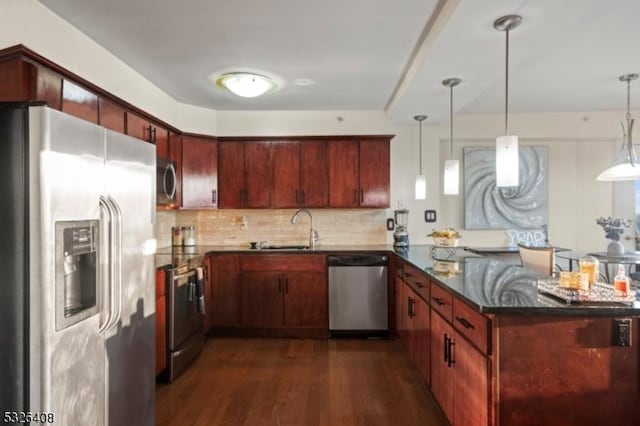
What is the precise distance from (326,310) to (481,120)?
298 centimetres

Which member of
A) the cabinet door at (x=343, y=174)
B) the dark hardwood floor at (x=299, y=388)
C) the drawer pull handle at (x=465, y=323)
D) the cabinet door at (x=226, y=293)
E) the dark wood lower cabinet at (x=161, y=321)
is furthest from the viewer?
the cabinet door at (x=343, y=174)

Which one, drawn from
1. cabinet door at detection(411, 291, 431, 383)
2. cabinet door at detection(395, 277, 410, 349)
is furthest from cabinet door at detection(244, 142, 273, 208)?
cabinet door at detection(411, 291, 431, 383)

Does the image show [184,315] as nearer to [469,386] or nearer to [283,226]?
[283,226]

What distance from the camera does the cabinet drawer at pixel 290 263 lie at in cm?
399

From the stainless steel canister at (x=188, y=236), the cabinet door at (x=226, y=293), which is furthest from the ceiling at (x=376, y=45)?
the cabinet door at (x=226, y=293)

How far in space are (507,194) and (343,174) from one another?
2.08m

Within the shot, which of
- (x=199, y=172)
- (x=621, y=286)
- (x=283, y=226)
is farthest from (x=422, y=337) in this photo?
(x=199, y=172)

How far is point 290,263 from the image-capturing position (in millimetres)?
4000

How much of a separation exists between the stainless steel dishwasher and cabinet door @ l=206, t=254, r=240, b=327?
992 millimetres

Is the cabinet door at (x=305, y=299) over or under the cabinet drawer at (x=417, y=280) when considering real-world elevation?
under

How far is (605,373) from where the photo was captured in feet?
5.10

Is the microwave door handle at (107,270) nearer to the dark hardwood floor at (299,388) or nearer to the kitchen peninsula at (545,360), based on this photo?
the dark hardwood floor at (299,388)

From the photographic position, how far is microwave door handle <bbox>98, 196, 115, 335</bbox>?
161cm

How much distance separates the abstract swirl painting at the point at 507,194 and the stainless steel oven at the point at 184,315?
3.26 m
